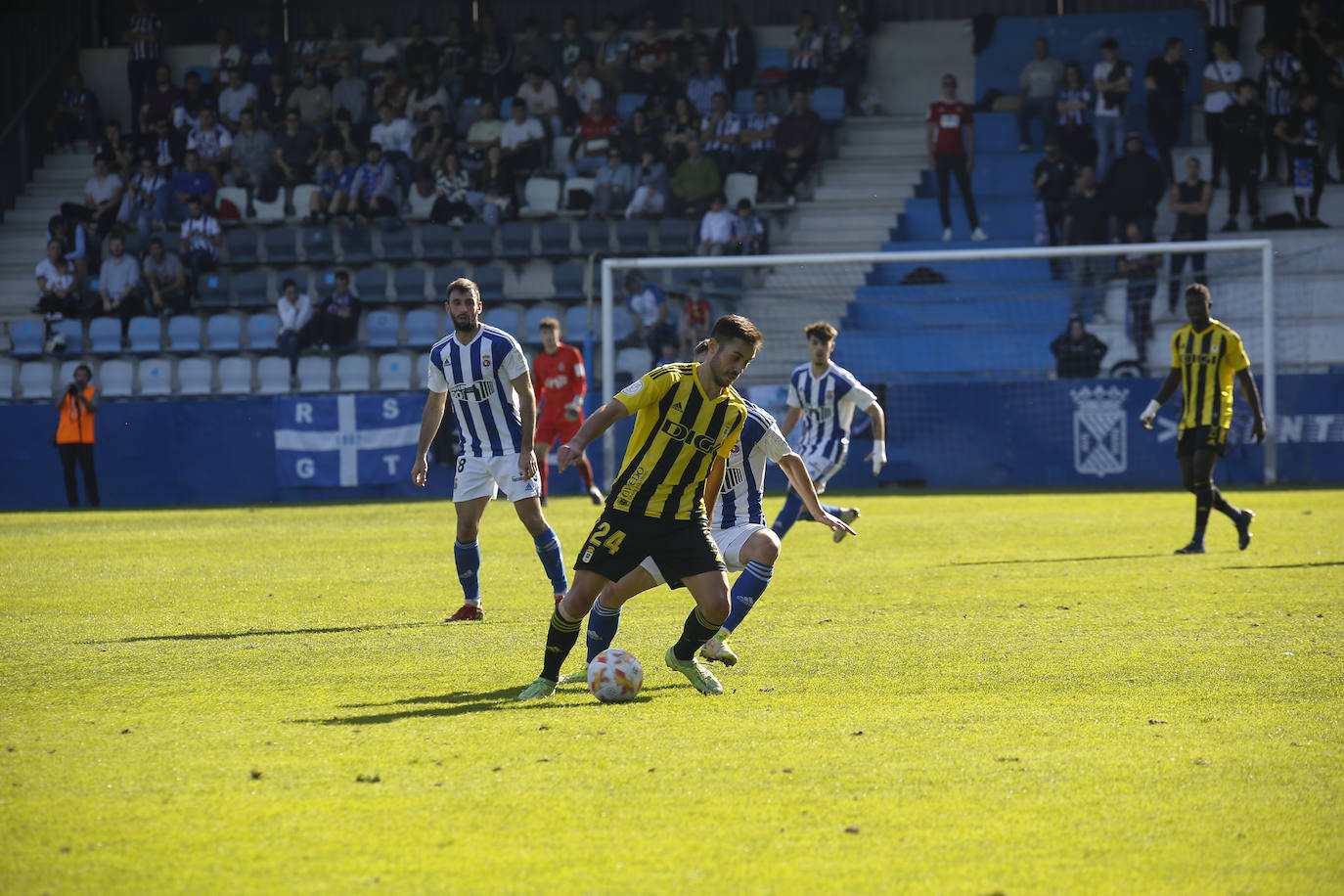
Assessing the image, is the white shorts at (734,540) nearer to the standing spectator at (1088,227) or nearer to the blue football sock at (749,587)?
the blue football sock at (749,587)

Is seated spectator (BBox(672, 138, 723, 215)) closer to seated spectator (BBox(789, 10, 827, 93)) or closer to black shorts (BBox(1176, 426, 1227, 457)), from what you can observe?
seated spectator (BBox(789, 10, 827, 93))

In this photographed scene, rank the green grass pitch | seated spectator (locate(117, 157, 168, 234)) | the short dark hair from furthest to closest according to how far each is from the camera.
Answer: seated spectator (locate(117, 157, 168, 234)), the short dark hair, the green grass pitch

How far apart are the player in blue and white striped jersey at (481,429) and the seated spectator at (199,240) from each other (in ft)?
54.5

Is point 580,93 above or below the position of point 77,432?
above

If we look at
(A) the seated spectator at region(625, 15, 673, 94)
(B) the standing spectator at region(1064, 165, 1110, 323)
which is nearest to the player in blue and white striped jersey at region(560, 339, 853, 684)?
(B) the standing spectator at region(1064, 165, 1110, 323)

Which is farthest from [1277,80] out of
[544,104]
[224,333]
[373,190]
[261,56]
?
[261,56]

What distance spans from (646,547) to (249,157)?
2188 centimetres

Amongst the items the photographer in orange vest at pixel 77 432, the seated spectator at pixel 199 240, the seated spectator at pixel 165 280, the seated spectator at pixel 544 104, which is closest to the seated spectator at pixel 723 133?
the seated spectator at pixel 544 104

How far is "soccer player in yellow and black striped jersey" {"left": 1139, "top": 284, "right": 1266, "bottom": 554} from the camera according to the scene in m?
12.1

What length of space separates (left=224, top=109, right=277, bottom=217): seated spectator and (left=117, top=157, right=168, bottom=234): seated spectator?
1.24 meters

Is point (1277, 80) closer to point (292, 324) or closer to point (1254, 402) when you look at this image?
point (1254, 402)

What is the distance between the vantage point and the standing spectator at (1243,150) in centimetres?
2238

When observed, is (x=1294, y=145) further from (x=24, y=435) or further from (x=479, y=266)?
(x=24, y=435)

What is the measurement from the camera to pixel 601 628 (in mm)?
6605
